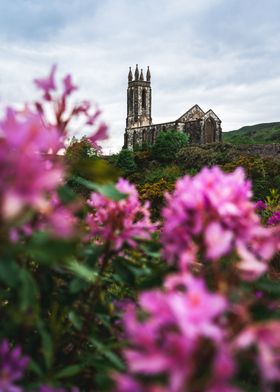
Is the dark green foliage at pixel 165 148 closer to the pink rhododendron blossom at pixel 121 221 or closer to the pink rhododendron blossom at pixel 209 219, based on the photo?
the pink rhododendron blossom at pixel 121 221

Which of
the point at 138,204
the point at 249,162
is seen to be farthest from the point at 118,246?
the point at 249,162

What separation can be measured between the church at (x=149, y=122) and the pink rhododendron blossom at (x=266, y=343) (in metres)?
41.8

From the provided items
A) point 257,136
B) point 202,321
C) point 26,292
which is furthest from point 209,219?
point 257,136

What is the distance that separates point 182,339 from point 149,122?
6240 centimetres

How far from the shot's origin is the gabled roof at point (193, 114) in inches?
1908

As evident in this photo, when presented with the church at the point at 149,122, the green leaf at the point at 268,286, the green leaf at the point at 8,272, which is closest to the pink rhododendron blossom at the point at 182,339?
the green leaf at the point at 8,272

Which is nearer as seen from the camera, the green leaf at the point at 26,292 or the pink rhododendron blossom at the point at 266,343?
the pink rhododendron blossom at the point at 266,343

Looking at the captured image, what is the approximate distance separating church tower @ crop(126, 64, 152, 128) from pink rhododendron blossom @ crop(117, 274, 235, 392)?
60.7 meters

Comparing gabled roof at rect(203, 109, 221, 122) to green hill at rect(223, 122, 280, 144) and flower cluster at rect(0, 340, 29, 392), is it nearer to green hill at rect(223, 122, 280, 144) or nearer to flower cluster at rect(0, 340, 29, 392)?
green hill at rect(223, 122, 280, 144)

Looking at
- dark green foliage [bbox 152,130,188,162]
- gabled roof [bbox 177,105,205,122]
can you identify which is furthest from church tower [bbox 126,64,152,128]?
dark green foliage [bbox 152,130,188,162]

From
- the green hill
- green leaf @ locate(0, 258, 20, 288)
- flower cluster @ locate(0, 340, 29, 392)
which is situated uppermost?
the green hill

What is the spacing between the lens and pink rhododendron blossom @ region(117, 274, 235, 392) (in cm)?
61

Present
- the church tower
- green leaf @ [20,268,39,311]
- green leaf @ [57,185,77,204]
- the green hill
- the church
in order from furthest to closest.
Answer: the church tower → the church → the green hill → green leaf @ [57,185,77,204] → green leaf @ [20,268,39,311]

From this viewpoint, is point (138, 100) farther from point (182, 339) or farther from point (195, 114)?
point (182, 339)
